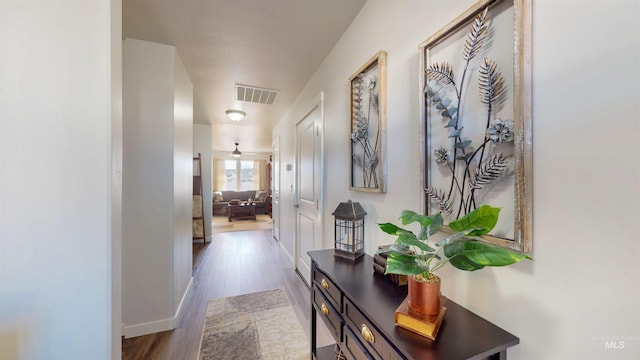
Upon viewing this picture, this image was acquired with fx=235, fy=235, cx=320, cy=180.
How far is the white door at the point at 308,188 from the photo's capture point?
2590 mm

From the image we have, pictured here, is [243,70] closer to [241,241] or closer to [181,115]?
[181,115]

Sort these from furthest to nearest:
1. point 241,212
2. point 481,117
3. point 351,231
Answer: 1. point 241,212
2. point 351,231
3. point 481,117

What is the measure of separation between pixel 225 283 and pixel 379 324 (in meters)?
2.76

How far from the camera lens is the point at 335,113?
2.13 m

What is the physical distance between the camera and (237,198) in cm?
941

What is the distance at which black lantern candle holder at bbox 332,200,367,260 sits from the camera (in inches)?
58.8

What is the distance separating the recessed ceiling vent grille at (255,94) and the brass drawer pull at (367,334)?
2.96m

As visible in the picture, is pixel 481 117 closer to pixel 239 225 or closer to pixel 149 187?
pixel 149 187

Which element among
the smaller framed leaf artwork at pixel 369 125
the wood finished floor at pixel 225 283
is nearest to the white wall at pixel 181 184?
the wood finished floor at pixel 225 283

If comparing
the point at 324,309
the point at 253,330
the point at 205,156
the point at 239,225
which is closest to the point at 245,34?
the point at 324,309

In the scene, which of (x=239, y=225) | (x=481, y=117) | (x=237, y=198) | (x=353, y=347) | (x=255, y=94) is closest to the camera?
(x=481, y=117)
